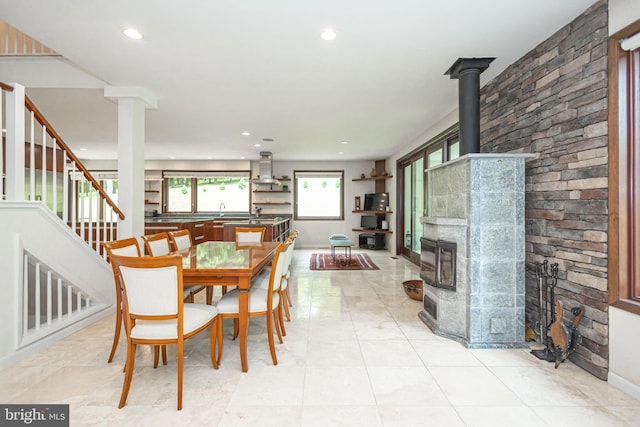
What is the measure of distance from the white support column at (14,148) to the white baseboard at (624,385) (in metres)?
4.58

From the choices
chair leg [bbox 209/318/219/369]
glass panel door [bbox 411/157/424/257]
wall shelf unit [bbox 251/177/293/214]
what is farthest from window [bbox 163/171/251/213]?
chair leg [bbox 209/318/219/369]

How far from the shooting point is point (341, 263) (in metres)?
6.32

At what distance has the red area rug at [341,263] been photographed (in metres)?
5.91

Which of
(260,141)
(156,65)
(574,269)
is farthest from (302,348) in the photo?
(260,141)

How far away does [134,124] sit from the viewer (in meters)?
3.68

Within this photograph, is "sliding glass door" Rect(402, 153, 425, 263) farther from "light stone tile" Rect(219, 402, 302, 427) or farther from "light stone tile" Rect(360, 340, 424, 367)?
"light stone tile" Rect(219, 402, 302, 427)

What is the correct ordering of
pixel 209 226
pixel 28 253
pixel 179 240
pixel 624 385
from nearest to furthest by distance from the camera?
1. pixel 624 385
2. pixel 28 253
3. pixel 179 240
4. pixel 209 226

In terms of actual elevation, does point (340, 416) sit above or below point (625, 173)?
below

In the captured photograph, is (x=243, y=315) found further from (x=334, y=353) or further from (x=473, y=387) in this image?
(x=473, y=387)

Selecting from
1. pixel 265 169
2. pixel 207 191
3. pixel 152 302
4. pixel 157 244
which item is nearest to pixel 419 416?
pixel 152 302

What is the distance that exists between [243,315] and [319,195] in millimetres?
6955

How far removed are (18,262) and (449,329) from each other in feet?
12.1

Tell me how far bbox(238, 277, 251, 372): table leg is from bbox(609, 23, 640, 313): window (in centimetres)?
249

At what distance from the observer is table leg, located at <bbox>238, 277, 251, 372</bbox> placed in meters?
2.17
